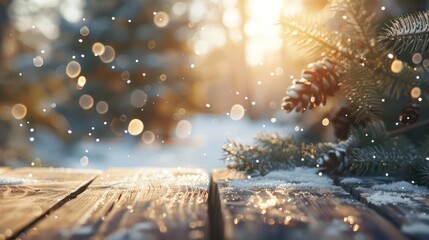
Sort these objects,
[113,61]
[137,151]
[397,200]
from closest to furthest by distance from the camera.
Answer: [397,200], [113,61], [137,151]

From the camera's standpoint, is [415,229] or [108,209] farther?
[108,209]

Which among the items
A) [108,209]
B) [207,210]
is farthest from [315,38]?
[108,209]

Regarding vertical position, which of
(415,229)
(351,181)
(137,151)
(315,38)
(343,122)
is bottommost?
(415,229)

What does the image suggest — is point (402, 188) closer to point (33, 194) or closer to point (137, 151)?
point (33, 194)

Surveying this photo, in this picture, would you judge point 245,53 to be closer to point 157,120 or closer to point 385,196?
point 157,120

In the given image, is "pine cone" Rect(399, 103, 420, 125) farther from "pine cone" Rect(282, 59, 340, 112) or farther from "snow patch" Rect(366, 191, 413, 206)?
"snow patch" Rect(366, 191, 413, 206)
